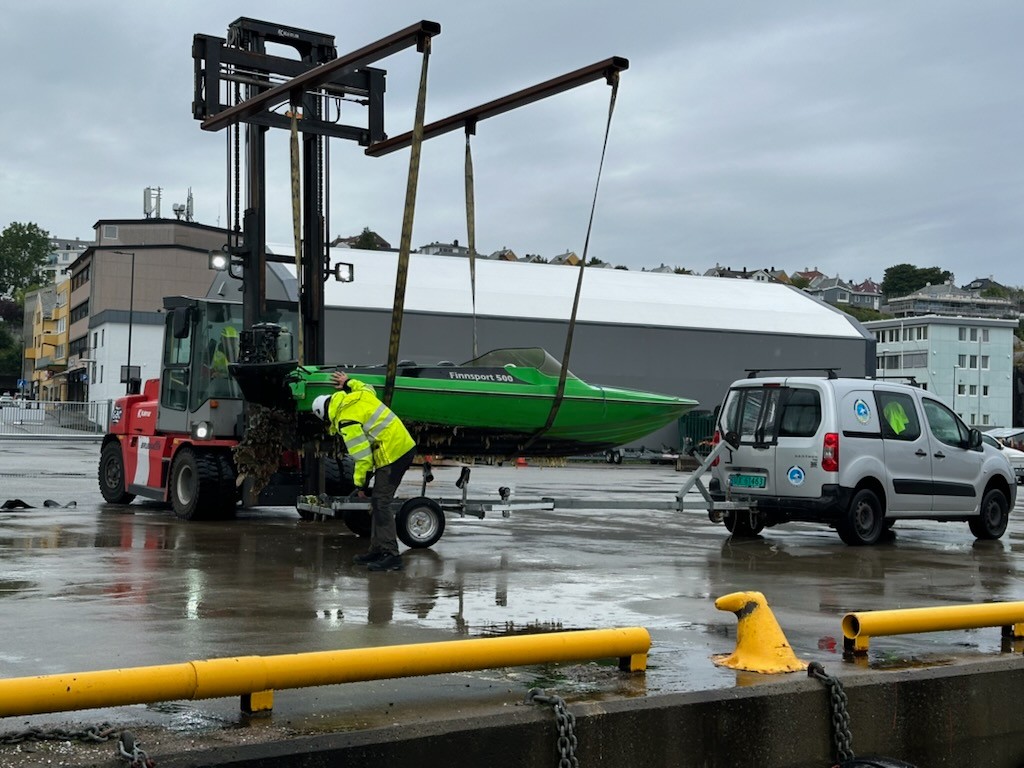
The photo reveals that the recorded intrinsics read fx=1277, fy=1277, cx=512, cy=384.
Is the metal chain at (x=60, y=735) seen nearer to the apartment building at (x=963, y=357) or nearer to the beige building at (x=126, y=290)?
the beige building at (x=126, y=290)

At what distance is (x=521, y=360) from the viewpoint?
14.2 meters

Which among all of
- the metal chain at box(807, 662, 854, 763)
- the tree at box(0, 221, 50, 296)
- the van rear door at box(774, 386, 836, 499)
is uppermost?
the tree at box(0, 221, 50, 296)

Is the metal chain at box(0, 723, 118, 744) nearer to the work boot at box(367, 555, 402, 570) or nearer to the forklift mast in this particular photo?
the work boot at box(367, 555, 402, 570)

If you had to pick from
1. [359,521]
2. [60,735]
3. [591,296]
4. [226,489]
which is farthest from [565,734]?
[591,296]

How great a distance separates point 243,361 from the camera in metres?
13.8

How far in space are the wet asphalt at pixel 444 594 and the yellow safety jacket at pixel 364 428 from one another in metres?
0.93

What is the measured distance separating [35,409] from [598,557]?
42.3 m

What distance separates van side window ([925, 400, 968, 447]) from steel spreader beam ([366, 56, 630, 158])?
18.8 feet

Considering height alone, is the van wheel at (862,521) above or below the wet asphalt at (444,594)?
above

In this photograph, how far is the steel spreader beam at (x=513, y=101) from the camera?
12047mm

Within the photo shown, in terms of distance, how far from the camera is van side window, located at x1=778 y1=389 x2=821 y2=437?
13805mm

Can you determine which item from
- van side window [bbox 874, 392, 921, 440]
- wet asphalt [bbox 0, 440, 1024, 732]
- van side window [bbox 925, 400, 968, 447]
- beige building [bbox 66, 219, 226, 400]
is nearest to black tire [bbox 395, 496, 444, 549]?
wet asphalt [bbox 0, 440, 1024, 732]

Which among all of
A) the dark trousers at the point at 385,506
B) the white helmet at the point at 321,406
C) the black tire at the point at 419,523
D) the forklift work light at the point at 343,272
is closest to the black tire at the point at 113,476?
the forklift work light at the point at 343,272

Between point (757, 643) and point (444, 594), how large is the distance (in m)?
3.36
